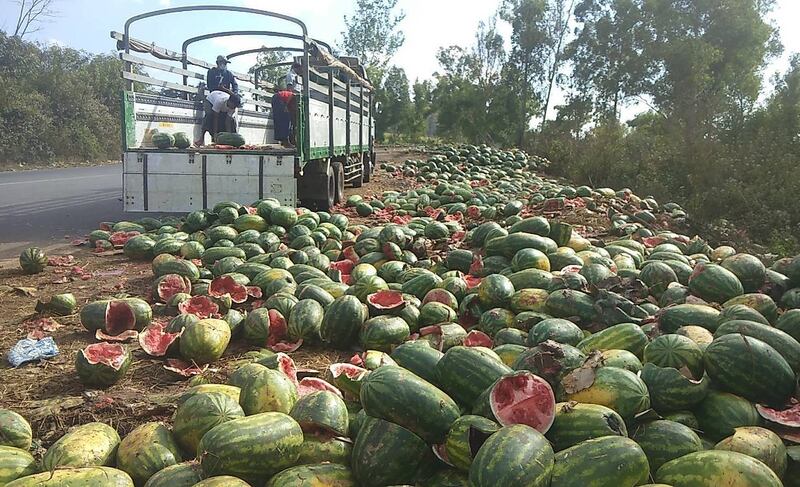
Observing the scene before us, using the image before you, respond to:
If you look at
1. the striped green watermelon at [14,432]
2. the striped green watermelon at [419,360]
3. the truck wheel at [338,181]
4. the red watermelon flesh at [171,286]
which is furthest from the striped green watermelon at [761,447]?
the truck wheel at [338,181]

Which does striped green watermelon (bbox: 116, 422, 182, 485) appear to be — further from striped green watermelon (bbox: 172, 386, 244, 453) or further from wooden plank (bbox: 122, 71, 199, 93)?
wooden plank (bbox: 122, 71, 199, 93)

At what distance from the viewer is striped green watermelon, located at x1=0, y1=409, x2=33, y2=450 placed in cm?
268

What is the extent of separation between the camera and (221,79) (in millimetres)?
11906

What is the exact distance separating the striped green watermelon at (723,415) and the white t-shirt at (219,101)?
10577mm

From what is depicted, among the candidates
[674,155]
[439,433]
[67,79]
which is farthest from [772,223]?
[67,79]

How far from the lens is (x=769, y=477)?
1934 millimetres

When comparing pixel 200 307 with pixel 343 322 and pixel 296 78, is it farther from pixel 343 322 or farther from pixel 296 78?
pixel 296 78

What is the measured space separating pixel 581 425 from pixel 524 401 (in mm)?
219

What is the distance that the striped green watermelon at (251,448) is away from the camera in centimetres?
215

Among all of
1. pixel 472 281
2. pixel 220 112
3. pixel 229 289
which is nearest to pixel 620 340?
pixel 472 281

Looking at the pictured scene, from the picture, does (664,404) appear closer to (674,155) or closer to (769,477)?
(769,477)

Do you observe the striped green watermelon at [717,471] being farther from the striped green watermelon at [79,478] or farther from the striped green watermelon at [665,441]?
the striped green watermelon at [79,478]

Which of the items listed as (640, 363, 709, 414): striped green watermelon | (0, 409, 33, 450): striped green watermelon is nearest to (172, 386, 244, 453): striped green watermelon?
(0, 409, 33, 450): striped green watermelon

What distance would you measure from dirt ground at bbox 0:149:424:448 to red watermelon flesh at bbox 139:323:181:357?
0.23ft
